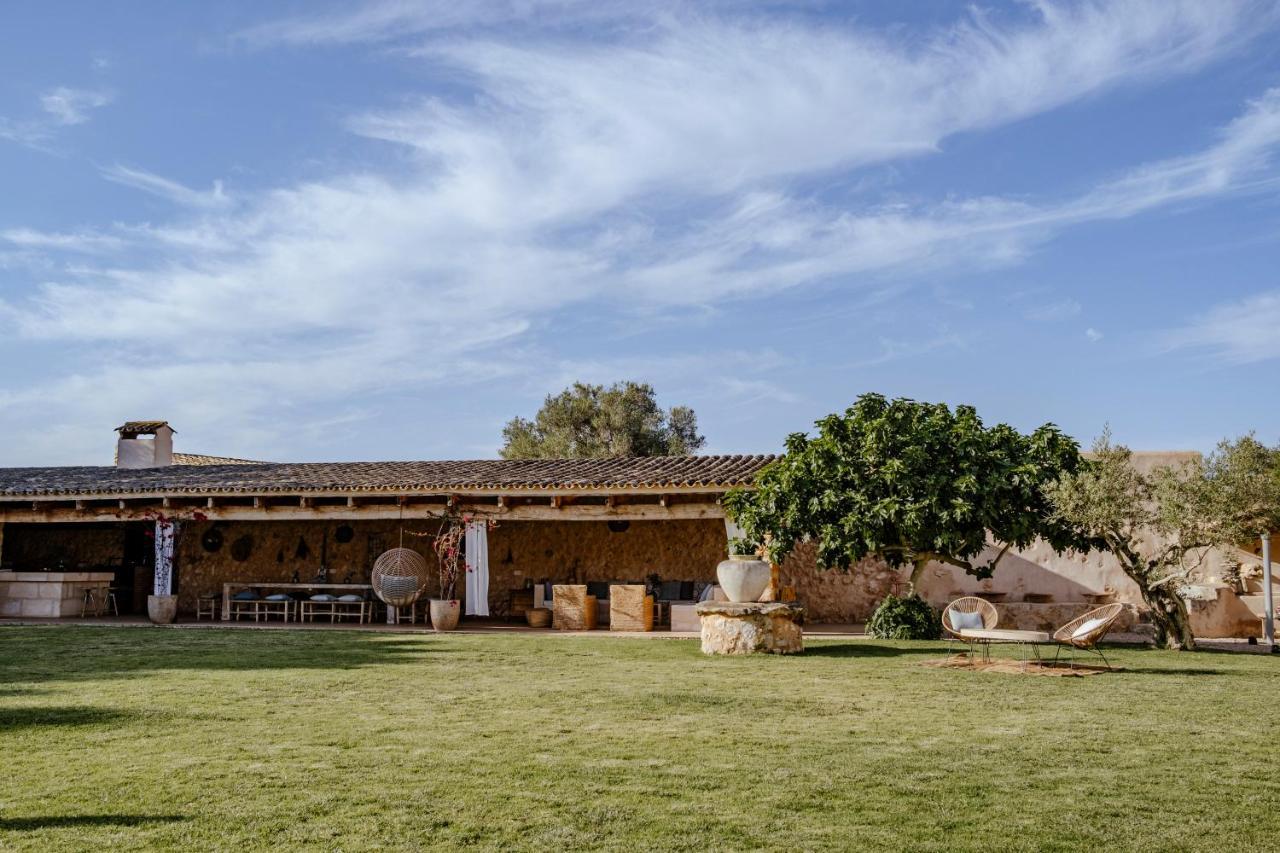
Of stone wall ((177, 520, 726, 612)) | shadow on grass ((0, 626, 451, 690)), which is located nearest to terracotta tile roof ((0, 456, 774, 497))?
stone wall ((177, 520, 726, 612))

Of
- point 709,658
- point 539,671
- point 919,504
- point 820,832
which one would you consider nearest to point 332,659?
point 539,671

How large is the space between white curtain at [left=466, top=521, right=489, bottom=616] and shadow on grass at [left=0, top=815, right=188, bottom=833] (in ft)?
40.6

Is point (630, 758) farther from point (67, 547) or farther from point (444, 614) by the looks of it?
point (67, 547)

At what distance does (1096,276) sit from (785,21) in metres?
6.90

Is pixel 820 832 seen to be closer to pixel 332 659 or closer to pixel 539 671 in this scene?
pixel 539 671

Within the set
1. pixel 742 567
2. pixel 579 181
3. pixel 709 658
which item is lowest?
pixel 709 658

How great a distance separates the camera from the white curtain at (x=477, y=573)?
1719 centimetres

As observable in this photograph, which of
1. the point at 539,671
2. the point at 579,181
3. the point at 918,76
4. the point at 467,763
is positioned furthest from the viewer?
the point at 579,181

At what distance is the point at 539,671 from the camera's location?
1077 cm

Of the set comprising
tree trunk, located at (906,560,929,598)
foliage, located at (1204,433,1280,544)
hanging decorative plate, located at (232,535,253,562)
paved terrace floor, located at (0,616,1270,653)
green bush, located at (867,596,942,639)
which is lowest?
paved terrace floor, located at (0,616,1270,653)

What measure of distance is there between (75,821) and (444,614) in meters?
11.7

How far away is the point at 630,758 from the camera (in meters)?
6.19

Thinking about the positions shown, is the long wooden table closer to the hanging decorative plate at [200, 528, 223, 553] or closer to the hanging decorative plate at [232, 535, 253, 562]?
the hanging decorative plate at [232, 535, 253, 562]

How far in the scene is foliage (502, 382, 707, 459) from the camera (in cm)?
3628
